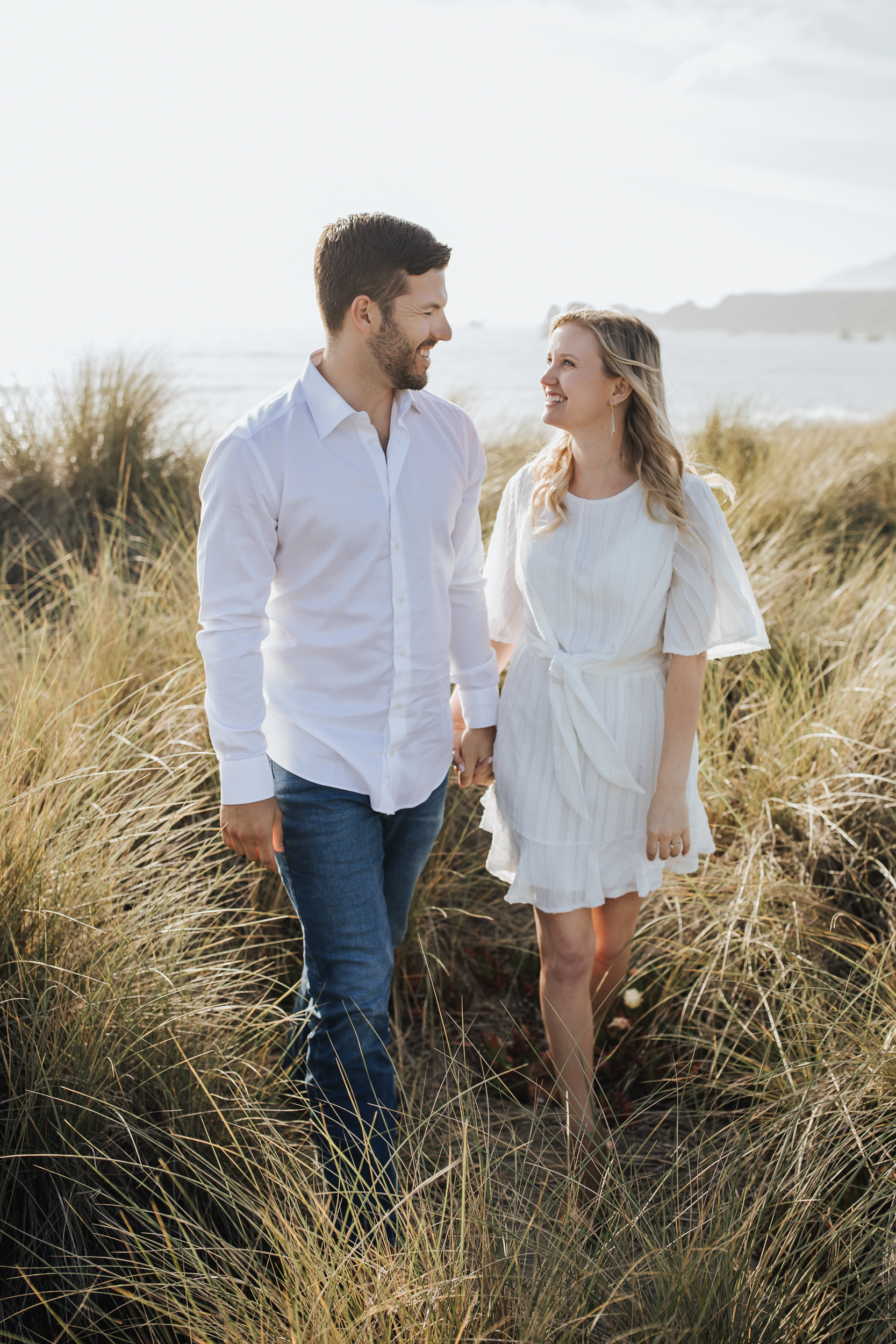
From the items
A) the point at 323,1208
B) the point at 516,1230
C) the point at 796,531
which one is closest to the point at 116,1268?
the point at 323,1208

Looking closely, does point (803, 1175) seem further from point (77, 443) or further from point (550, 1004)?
point (77, 443)

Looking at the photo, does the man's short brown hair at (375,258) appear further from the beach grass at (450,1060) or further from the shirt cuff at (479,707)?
the beach grass at (450,1060)

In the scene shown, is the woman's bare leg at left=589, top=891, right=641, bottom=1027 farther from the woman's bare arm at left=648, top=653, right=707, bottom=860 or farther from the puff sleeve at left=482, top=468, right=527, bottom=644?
the puff sleeve at left=482, top=468, right=527, bottom=644

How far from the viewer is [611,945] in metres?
2.57

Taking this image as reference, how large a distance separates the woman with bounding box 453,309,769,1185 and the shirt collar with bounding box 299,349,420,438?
54 centimetres

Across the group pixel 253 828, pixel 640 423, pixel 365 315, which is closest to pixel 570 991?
pixel 253 828

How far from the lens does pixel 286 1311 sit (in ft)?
4.69

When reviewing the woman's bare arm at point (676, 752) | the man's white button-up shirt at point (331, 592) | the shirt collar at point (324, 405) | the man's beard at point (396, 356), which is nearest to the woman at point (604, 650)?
the woman's bare arm at point (676, 752)

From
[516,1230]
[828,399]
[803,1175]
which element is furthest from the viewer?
[828,399]

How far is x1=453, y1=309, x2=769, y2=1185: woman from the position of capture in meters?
2.29

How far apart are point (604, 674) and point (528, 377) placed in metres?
20.4

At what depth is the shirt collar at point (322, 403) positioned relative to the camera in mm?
2053

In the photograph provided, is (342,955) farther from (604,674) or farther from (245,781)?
(604,674)

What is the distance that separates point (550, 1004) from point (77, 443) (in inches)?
209
